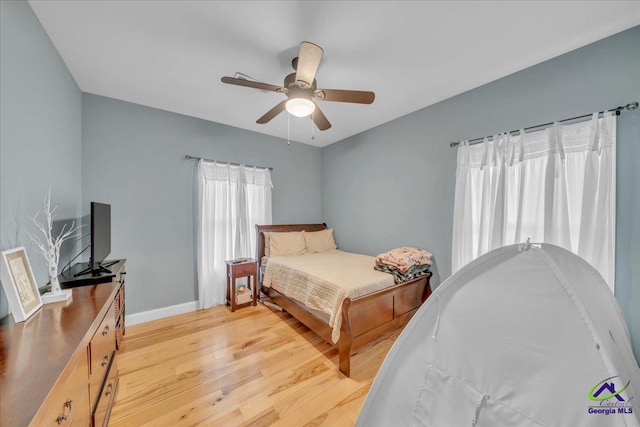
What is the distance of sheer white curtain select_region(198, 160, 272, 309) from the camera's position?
3027 mm

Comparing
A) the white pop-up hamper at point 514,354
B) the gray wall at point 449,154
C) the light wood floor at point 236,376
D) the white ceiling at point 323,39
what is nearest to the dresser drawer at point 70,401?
the light wood floor at point 236,376

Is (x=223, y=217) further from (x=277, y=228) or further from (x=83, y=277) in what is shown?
(x=83, y=277)

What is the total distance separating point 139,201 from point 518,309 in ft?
11.2

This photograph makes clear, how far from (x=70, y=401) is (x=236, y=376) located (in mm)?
1248

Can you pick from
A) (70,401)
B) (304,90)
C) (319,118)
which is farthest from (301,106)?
(70,401)

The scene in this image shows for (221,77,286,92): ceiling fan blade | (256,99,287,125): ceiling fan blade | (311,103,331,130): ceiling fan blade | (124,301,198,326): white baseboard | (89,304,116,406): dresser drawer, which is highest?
(221,77,286,92): ceiling fan blade

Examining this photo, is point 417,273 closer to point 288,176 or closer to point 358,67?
point 358,67

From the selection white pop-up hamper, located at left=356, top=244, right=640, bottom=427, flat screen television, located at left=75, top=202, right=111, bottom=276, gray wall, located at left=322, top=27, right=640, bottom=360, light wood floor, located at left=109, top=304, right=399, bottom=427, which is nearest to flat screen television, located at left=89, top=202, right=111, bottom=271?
flat screen television, located at left=75, top=202, right=111, bottom=276

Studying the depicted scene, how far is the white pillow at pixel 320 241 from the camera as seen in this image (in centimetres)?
373

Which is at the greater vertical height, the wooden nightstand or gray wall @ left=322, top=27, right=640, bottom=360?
gray wall @ left=322, top=27, right=640, bottom=360

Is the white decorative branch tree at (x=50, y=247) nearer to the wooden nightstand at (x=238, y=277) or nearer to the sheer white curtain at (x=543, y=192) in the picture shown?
the wooden nightstand at (x=238, y=277)

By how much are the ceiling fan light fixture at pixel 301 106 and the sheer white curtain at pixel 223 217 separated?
5.70 feet

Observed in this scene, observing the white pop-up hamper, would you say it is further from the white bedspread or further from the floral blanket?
the floral blanket

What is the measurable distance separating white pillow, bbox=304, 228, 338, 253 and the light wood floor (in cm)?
126
